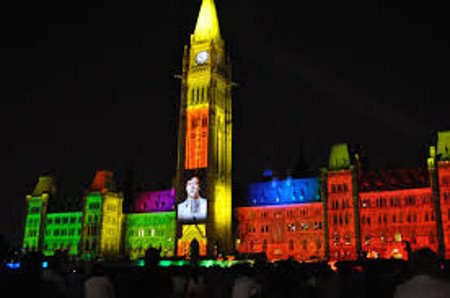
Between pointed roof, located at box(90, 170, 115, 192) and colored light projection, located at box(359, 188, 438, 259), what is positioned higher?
pointed roof, located at box(90, 170, 115, 192)

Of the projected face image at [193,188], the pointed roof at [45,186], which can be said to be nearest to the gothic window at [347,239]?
the projected face image at [193,188]

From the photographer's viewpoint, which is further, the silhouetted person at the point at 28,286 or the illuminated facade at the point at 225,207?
the illuminated facade at the point at 225,207

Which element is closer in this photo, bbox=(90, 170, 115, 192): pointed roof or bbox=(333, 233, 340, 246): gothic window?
bbox=(333, 233, 340, 246): gothic window

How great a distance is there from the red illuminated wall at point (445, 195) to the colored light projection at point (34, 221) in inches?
3952

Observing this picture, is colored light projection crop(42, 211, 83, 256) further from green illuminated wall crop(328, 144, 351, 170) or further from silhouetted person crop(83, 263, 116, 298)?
silhouetted person crop(83, 263, 116, 298)

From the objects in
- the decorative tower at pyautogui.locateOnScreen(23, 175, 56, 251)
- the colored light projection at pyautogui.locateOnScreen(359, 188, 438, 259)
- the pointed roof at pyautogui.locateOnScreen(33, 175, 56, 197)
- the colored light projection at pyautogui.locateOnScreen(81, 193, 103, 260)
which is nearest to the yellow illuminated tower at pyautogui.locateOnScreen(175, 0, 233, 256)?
the colored light projection at pyautogui.locateOnScreen(81, 193, 103, 260)

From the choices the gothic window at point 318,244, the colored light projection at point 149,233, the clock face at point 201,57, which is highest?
the clock face at point 201,57

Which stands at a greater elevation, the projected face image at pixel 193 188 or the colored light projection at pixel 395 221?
the projected face image at pixel 193 188

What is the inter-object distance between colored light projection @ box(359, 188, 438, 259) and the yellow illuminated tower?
31.6 metres

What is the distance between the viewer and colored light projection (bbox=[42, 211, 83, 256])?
137500 mm

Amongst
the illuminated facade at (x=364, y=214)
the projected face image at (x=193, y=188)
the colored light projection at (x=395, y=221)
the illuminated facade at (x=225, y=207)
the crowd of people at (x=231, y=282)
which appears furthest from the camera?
the projected face image at (x=193, y=188)

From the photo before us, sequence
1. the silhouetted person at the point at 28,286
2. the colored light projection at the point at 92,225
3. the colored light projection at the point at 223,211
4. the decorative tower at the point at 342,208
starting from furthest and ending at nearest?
the colored light projection at the point at 92,225 → the colored light projection at the point at 223,211 → the decorative tower at the point at 342,208 → the silhouetted person at the point at 28,286

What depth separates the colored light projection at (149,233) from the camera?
132750 mm

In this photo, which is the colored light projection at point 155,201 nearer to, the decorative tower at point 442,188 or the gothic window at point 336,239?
the gothic window at point 336,239
